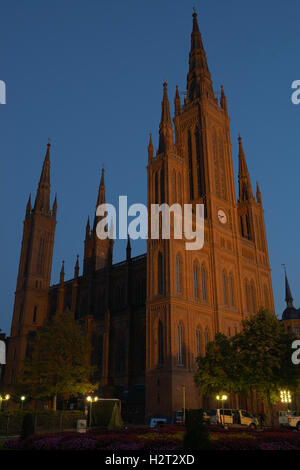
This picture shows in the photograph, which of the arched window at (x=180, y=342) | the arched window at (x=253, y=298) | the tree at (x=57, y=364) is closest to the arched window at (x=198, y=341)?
the arched window at (x=180, y=342)

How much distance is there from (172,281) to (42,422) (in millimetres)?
21369

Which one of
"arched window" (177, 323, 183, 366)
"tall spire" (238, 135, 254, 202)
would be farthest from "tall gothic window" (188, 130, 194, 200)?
"arched window" (177, 323, 183, 366)

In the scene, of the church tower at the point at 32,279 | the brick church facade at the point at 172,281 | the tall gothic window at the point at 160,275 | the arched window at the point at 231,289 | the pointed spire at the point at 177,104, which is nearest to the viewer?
the brick church facade at the point at 172,281

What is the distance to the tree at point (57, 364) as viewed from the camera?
49.5 m

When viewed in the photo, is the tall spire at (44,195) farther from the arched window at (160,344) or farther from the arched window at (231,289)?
the arched window at (160,344)

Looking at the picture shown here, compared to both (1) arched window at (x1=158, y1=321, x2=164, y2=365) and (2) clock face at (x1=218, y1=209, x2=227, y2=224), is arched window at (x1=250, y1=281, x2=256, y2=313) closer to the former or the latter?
(2) clock face at (x1=218, y1=209, x2=227, y2=224)

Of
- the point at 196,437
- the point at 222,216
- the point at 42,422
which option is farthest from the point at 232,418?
the point at 222,216

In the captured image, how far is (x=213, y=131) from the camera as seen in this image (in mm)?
68938

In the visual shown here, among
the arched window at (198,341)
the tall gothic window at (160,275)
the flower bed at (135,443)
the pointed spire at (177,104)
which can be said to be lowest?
the flower bed at (135,443)

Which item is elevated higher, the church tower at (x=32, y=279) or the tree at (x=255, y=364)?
the church tower at (x=32, y=279)

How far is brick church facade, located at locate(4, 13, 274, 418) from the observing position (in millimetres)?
48938

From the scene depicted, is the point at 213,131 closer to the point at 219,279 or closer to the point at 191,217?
the point at 191,217

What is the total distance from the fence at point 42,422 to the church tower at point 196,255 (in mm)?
10326

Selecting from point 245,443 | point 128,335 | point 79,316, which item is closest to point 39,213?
point 79,316
